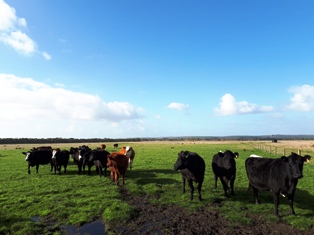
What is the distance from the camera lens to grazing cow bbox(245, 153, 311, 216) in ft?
28.4

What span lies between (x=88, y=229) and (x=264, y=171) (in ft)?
23.0

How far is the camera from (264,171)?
977 centimetres

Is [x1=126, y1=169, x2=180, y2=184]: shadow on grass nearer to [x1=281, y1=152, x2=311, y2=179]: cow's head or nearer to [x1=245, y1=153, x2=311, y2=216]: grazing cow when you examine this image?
[x1=245, y1=153, x2=311, y2=216]: grazing cow

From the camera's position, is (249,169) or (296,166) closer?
(296,166)

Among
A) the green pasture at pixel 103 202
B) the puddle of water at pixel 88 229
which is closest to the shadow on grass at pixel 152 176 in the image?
the green pasture at pixel 103 202

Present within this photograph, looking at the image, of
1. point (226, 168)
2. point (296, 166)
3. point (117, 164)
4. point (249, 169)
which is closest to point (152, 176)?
point (117, 164)

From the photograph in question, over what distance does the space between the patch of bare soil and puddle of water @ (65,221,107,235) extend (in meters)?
0.40

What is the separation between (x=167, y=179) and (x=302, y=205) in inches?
316

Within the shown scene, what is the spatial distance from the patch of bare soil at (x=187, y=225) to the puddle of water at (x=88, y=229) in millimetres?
396

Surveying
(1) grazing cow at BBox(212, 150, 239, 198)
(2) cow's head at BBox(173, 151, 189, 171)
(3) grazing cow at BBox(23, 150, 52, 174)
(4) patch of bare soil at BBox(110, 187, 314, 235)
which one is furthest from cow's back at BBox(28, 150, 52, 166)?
(1) grazing cow at BBox(212, 150, 239, 198)

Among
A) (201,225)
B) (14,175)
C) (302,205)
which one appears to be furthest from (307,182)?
(14,175)

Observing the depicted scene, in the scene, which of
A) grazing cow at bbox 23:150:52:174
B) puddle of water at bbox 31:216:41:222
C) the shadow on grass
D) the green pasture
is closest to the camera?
the green pasture

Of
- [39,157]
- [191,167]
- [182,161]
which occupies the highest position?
[182,161]

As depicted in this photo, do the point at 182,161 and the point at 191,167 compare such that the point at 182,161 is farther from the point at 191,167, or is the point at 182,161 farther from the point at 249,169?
the point at 249,169
